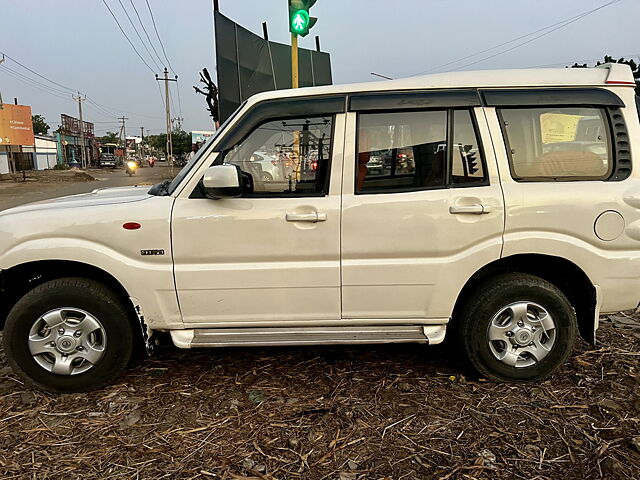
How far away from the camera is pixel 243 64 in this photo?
9.18m

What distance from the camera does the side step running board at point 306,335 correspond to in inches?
124

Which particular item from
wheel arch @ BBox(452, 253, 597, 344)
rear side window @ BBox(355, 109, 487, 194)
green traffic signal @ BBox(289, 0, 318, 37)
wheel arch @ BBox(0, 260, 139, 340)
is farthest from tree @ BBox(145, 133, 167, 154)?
wheel arch @ BBox(452, 253, 597, 344)

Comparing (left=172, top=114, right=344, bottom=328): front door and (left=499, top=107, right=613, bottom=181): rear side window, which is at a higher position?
(left=499, top=107, right=613, bottom=181): rear side window

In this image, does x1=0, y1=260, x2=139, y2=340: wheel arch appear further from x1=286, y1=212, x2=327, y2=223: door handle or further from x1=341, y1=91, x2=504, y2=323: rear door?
x1=341, y1=91, x2=504, y2=323: rear door

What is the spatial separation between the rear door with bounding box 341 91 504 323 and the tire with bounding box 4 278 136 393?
1.55 metres

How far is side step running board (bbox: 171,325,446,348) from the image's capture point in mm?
3156

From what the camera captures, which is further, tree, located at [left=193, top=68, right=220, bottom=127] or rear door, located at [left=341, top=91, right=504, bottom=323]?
tree, located at [left=193, top=68, right=220, bottom=127]

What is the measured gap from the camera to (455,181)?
10.4 ft

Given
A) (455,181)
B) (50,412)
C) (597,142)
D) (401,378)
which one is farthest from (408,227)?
(50,412)

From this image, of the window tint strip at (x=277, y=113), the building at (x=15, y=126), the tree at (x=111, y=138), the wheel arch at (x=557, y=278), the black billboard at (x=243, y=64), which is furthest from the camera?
the tree at (x=111, y=138)

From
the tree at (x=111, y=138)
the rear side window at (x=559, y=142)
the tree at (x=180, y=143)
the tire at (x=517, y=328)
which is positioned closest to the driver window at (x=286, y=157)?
the rear side window at (x=559, y=142)

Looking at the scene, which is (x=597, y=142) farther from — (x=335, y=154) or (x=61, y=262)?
(x=61, y=262)

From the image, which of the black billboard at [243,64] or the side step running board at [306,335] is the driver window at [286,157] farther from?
the black billboard at [243,64]

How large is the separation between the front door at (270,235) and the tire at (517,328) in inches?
38.5
